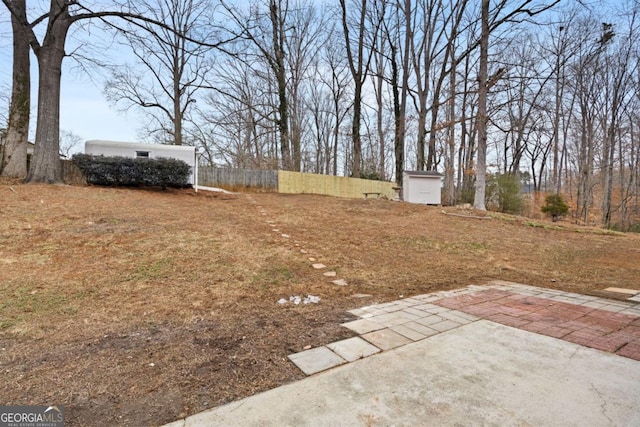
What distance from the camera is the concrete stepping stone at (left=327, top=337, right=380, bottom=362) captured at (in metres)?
2.01

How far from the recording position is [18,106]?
27.6ft

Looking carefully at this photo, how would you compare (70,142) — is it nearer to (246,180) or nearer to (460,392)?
(246,180)

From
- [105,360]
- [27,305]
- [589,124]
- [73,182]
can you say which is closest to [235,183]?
[73,182]

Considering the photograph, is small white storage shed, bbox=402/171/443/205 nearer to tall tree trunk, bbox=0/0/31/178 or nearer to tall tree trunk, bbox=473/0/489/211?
tall tree trunk, bbox=473/0/489/211

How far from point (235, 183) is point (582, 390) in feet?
45.6

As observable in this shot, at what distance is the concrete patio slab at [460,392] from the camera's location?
141 centimetres

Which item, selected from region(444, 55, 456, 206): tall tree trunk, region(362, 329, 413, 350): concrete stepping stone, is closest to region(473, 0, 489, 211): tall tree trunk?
region(444, 55, 456, 206): tall tree trunk

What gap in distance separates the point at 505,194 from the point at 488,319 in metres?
15.6

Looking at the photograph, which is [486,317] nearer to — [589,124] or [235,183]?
[235,183]

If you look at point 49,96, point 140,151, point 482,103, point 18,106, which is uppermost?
point 482,103

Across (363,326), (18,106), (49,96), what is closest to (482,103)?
(363,326)

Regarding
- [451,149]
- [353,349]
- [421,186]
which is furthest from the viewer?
[451,149]

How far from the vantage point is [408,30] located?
15977 millimetres

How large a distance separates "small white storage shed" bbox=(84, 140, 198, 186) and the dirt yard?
12.8ft
